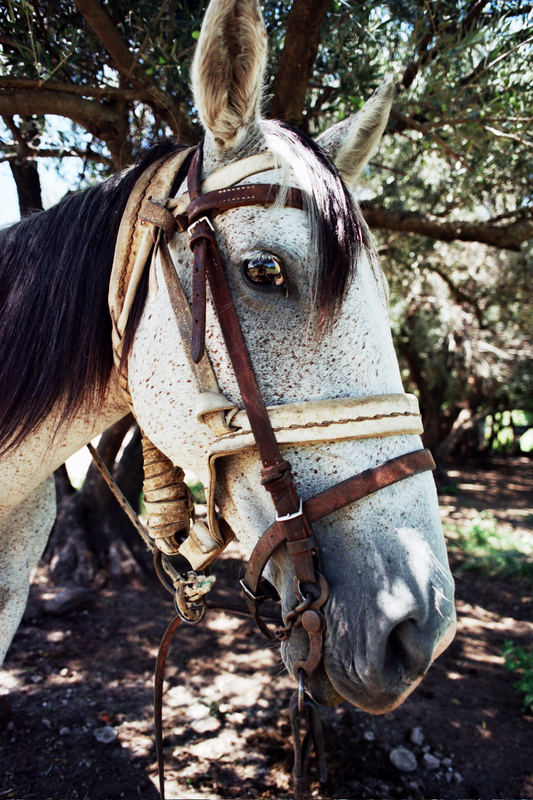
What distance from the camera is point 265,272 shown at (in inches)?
47.1

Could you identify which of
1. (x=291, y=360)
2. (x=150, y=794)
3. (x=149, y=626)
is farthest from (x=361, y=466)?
(x=149, y=626)

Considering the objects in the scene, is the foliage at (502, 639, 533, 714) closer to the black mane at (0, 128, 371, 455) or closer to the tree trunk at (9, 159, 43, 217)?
the black mane at (0, 128, 371, 455)

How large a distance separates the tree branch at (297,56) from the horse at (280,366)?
1.41 meters

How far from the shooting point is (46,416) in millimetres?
1539

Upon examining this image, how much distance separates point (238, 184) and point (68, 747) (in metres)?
3.24

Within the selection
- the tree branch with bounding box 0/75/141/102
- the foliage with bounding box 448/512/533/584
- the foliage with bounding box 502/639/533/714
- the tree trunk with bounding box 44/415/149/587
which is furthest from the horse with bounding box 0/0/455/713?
the foliage with bounding box 448/512/533/584

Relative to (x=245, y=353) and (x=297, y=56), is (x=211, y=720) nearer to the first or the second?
(x=245, y=353)

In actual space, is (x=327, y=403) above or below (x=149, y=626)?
above

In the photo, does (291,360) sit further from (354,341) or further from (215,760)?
(215,760)

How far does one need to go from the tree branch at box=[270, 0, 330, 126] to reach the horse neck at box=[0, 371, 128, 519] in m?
2.01

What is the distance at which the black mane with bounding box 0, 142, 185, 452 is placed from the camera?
1.51 metres

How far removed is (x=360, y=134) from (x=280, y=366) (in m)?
0.98

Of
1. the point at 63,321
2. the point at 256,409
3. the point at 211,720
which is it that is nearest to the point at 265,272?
the point at 256,409

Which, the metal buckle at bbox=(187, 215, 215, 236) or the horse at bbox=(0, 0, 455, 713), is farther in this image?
the metal buckle at bbox=(187, 215, 215, 236)
